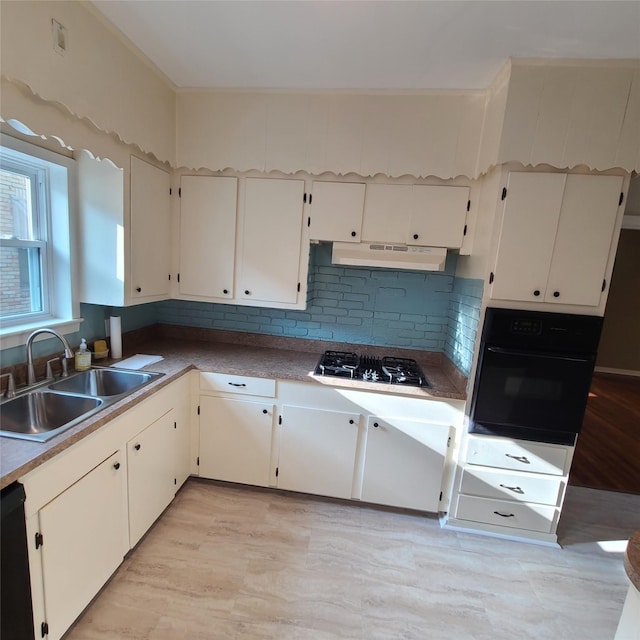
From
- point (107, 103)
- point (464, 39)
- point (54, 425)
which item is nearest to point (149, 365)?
point (54, 425)

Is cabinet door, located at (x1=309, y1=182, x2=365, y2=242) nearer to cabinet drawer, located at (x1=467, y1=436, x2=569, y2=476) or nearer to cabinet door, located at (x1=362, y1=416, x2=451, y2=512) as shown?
cabinet door, located at (x1=362, y1=416, x2=451, y2=512)

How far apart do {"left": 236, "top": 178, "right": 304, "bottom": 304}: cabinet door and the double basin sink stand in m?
0.87

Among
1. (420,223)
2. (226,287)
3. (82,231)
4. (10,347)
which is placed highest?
(420,223)

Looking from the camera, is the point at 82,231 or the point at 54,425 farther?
the point at 82,231

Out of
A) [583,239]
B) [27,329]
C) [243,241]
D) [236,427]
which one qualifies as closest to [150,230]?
[243,241]

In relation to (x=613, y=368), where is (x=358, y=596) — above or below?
below

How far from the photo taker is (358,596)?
5.45ft

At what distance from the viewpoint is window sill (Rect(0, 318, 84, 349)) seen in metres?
1.61

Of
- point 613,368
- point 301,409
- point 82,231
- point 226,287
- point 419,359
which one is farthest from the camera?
point 613,368

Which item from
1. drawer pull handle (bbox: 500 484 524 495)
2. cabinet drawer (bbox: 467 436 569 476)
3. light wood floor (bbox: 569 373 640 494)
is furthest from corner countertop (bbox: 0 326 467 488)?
light wood floor (bbox: 569 373 640 494)

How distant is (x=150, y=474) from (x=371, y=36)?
97.8 inches

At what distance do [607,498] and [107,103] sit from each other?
13.5 feet

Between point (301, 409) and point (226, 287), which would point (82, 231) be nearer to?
point (226, 287)

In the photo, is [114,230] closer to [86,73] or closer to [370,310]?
[86,73]
